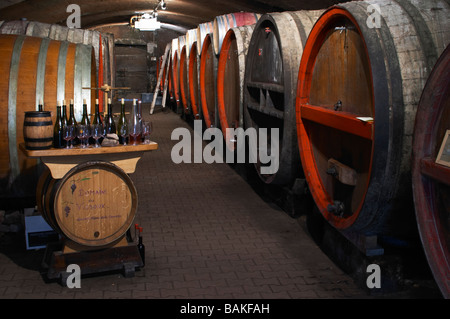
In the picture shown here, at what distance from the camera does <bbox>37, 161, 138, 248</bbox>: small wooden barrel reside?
310cm

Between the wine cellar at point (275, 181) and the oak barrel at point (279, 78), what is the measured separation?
0.05 feet

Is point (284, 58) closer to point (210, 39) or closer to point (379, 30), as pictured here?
point (379, 30)

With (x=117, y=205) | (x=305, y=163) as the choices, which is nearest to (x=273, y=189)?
(x=305, y=163)

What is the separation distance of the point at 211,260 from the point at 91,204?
3.01 feet

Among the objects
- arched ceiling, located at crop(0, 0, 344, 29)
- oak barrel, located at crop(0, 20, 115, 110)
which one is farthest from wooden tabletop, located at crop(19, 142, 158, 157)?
arched ceiling, located at crop(0, 0, 344, 29)

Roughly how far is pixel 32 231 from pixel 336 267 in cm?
218

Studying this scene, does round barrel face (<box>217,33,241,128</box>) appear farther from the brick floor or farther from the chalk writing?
the chalk writing

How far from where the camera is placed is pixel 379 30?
2498mm

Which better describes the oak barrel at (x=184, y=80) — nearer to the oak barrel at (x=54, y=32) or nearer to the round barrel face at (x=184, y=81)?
the round barrel face at (x=184, y=81)

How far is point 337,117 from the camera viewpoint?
295 centimetres

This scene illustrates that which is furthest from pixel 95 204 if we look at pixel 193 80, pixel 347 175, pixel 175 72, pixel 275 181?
pixel 175 72

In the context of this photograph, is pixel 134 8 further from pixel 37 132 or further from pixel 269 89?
pixel 37 132

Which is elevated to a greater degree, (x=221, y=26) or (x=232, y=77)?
(x=221, y=26)

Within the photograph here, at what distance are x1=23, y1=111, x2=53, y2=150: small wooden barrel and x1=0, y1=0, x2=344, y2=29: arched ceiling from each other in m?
7.30
